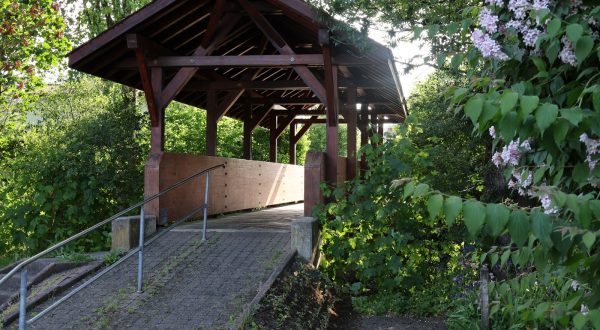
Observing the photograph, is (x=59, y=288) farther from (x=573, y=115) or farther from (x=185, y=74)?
(x=573, y=115)

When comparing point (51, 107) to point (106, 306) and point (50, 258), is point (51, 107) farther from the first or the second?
point (106, 306)

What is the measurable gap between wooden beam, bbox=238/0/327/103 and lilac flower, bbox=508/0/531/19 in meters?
6.50

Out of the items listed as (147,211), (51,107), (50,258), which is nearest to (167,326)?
(50,258)

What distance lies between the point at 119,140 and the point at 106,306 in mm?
5323

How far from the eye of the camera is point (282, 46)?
29.7 ft

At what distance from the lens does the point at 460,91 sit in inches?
84.6

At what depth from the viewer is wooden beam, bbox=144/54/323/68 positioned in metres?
8.85

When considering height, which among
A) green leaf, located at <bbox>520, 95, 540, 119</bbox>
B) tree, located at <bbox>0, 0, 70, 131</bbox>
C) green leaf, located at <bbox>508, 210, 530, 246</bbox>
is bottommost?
green leaf, located at <bbox>508, 210, 530, 246</bbox>

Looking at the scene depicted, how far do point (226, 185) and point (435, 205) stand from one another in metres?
10.4

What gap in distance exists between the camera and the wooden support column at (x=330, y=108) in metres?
8.56

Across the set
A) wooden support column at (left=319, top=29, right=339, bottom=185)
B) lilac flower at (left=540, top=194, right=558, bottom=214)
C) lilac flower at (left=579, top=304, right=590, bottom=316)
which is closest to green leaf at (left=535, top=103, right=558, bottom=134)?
lilac flower at (left=540, top=194, right=558, bottom=214)

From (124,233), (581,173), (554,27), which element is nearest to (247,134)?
(124,233)

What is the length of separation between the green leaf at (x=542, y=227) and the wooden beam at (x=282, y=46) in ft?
23.5

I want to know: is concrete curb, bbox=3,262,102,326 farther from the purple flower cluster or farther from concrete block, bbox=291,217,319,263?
the purple flower cluster
